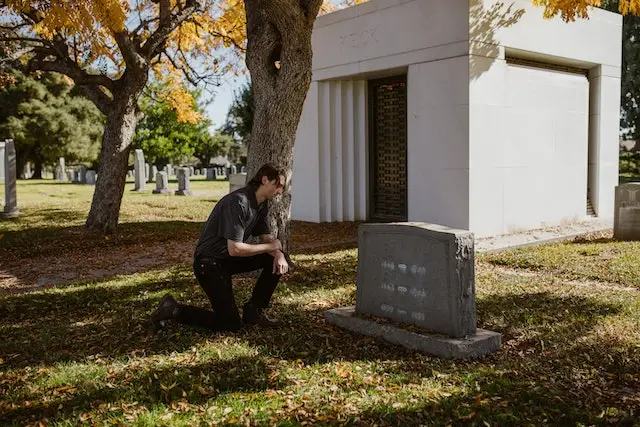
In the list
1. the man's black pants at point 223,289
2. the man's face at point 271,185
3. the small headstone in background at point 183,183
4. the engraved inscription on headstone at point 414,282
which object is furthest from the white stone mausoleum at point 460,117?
the small headstone in background at point 183,183

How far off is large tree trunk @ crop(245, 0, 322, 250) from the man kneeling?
2.41 m

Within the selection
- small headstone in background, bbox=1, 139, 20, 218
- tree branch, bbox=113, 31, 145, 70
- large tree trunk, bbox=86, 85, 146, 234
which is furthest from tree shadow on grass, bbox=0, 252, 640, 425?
small headstone in background, bbox=1, 139, 20, 218

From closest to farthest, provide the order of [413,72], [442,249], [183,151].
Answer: [442,249] → [413,72] → [183,151]

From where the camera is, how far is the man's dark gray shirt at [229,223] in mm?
5344

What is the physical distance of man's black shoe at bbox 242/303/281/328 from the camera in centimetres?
578

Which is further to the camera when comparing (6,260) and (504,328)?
(6,260)

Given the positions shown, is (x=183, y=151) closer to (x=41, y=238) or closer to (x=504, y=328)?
(x=41, y=238)

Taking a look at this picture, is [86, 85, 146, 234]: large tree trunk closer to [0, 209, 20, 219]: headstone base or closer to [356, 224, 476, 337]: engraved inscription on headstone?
[0, 209, 20, 219]: headstone base

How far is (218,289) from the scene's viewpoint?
17.7 ft

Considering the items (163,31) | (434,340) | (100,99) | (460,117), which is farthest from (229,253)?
(100,99)

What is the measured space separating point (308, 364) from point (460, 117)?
7619 millimetres

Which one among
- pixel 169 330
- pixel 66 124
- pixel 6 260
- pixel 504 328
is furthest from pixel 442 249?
pixel 66 124

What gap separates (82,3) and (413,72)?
6.09 meters

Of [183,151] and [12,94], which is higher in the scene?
[12,94]
